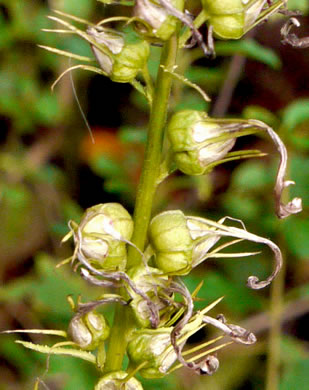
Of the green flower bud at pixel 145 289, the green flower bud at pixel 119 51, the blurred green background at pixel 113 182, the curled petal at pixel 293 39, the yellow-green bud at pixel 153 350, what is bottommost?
the blurred green background at pixel 113 182

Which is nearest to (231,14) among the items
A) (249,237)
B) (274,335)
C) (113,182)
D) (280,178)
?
(280,178)

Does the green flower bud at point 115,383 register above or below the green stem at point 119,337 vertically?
below

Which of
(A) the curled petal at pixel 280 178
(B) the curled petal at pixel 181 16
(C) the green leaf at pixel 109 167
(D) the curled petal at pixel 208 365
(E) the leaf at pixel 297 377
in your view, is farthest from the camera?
(C) the green leaf at pixel 109 167

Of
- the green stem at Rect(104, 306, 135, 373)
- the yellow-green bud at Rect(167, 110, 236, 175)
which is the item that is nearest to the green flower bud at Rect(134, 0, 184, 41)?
the yellow-green bud at Rect(167, 110, 236, 175)

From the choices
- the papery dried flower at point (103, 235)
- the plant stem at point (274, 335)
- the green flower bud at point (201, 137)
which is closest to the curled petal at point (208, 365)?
the papery dried flower at point (103, 235)

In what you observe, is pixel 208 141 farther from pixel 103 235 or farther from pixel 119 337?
pixel 119 337

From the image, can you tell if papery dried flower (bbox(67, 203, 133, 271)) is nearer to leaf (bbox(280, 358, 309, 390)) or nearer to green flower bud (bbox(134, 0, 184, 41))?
green flower bud (bbox(134, 0, 184, 41))

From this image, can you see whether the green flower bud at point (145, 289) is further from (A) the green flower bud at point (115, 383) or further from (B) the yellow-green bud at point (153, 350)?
(A) the green flower bud at point (115, 383)
